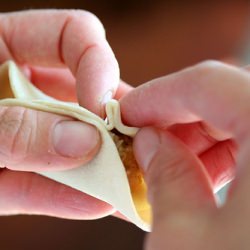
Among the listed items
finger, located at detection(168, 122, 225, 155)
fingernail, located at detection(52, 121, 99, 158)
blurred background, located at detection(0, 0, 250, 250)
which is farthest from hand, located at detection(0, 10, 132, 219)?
blurred background, located at detection(0, 0, 250, 250)

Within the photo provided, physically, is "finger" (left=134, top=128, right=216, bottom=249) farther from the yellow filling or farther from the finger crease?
the finger crease

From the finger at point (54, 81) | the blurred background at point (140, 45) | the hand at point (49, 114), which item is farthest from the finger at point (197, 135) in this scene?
the blurred background at point (140, 45)

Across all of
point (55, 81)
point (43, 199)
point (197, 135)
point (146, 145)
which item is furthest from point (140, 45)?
point (146, 145)

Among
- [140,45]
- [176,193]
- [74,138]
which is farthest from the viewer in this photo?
[140,45]

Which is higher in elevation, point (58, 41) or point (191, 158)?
point (191, 158)

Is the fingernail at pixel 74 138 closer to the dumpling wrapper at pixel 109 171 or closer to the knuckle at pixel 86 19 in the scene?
the dumpling wrapper at pixel 109 171

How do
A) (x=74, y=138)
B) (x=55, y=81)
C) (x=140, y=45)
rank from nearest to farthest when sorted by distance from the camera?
1. (x=74, y=138)
2. (x=55, y=81)
3. (x=140, y=45)

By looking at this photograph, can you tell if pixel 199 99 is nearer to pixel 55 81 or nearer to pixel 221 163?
pixel 221 163
